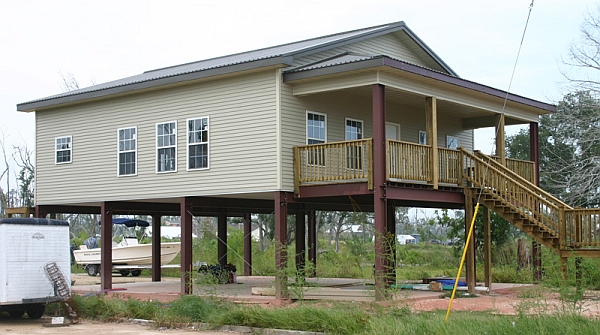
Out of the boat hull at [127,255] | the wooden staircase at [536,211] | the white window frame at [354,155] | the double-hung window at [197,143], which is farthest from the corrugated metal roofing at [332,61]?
the boat hull at [127,255]

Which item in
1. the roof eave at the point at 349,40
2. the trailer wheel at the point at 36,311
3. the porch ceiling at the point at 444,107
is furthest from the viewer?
the porch ceiling at the point at 444,107

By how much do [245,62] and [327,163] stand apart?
3.51 metres

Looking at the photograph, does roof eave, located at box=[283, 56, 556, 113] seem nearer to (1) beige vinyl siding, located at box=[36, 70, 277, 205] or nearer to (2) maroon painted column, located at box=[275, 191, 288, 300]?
(1) beige vinyl siding, located at box=[36, 70, 277, 205]

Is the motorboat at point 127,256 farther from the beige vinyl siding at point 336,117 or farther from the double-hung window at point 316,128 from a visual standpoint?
the double-hung window at point 316,128

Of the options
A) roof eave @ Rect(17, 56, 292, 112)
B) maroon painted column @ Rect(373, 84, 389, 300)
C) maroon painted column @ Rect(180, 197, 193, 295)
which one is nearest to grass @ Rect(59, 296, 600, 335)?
maroon painted column @ Rect(180, 197, 193, 295)

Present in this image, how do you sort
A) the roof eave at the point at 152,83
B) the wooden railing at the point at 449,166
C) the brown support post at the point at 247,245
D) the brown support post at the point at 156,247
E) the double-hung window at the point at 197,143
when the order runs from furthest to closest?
the brown support post at the point at 247,245 → the brown support post at the point at 156,247 → the double-hung window at the point at 197,143 → the wooden railing at the point at 449,166 → the roof eave at the point at 152,83

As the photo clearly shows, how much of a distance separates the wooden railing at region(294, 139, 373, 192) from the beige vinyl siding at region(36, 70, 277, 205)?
75 cm

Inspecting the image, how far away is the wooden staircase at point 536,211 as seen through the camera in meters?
20.0

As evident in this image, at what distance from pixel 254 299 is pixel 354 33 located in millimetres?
9137

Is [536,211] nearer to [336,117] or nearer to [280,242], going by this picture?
[336,117]

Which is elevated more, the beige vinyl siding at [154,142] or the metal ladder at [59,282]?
the beige vinyl siding at [154,142]

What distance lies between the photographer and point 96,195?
25625 mm

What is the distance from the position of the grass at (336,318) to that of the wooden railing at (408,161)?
174 inches

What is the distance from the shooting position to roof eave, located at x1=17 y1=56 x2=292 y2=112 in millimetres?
20531
